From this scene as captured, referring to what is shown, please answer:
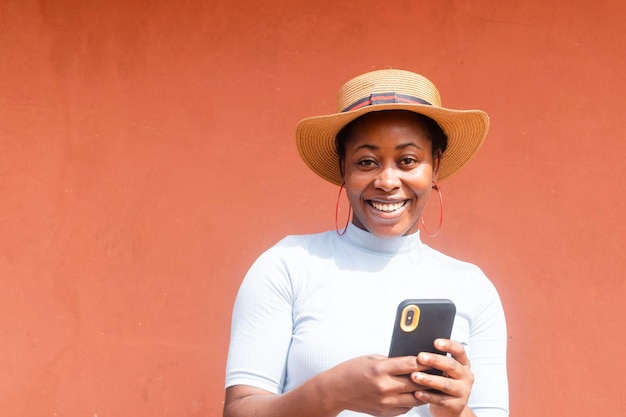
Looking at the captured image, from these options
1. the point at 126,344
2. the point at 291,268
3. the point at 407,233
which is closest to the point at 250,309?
the point at 291,268

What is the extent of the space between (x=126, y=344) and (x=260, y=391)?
1.51m

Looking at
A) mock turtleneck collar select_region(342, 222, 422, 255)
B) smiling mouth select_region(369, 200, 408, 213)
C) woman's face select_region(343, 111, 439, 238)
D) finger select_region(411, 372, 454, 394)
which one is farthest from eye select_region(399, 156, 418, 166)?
finger select_region(411, 372, 454, 394)

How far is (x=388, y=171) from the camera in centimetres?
217

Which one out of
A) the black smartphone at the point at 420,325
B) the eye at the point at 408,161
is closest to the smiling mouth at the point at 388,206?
the eye at the point at 408,161

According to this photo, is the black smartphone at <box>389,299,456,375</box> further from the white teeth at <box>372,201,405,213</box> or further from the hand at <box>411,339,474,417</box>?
the white teeth at <box>372,201,405,213</box>

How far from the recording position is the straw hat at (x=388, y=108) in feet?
7.25

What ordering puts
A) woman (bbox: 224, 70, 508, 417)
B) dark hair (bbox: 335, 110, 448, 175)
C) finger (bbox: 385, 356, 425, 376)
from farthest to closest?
1. dark hair (bbox: 335, 110, 448, 175)
2. woman (bbox: 224, 70, 508, 417)
3. finger (bbox: 385, 356, 425, 376)

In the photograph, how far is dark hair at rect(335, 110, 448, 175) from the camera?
7.50 feet

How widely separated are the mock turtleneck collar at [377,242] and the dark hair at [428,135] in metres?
0.21

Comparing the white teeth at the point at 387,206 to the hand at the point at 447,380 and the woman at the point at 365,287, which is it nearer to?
the woman at the point at 365,287

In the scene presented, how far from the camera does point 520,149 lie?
3.38 metres

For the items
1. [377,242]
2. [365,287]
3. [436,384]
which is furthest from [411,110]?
[436,384]

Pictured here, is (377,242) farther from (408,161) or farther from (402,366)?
(402,366)

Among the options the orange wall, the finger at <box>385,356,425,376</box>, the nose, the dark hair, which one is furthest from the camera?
the orange wall
